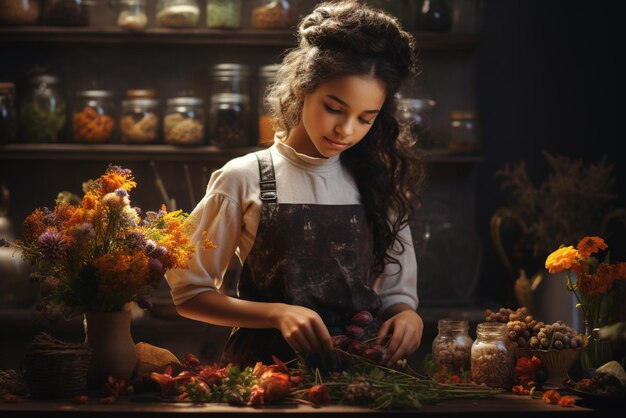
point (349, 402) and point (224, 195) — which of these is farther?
point (224, 195)

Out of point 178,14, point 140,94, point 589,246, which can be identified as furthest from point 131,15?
point 589,246

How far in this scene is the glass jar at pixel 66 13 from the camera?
12.3 feet

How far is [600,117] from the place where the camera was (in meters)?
4.02

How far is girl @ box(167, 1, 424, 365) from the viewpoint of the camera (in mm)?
2029

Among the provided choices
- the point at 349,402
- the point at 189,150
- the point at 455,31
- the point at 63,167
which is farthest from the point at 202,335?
the point at 349,402

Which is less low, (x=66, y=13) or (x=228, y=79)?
(x=66, y=13)

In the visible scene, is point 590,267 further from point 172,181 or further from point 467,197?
point 172,181

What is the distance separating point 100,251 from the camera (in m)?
1.84

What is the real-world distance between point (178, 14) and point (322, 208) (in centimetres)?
183

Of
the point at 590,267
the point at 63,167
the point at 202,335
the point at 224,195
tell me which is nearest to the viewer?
the point at 590,267

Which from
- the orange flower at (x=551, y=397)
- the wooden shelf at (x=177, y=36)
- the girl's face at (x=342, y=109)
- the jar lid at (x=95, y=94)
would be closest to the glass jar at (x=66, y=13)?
the wooden shelf at (x=177, y=36)

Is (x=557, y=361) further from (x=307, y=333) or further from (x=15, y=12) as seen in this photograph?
(x=15, y=12)

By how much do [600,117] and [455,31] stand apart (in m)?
0.71

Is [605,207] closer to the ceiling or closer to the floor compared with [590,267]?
closer to the floor
